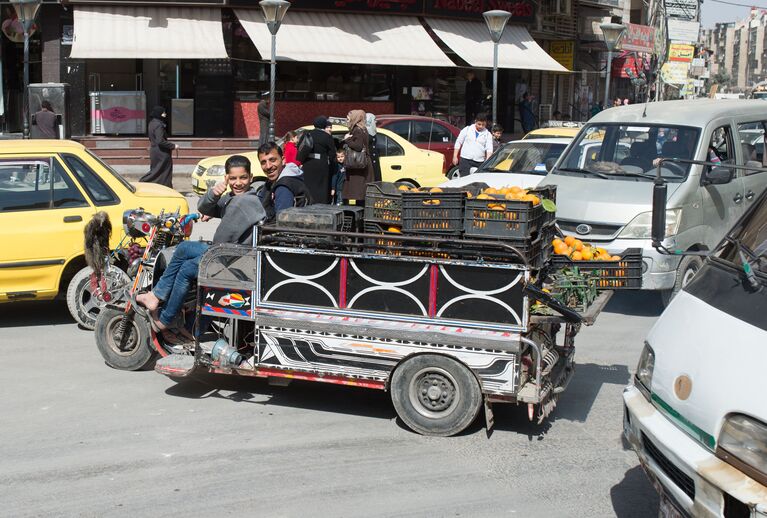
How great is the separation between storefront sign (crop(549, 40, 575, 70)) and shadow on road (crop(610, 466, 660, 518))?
107 ft

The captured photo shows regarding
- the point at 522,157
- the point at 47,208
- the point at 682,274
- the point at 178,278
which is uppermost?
the point at 522,157

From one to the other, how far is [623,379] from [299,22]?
18439 mm

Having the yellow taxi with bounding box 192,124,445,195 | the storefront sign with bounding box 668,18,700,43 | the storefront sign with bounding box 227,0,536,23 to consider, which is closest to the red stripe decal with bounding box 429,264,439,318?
the yellow taxi with bounding box 192,124,445,195

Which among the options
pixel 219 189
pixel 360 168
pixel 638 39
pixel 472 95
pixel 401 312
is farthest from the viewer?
pixel 638 39

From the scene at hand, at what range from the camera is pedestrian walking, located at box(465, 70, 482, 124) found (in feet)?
94.8

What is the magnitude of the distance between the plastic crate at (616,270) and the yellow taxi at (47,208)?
4.36 m

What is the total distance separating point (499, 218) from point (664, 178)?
176 inches

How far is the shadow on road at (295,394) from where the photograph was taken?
22.2 ft

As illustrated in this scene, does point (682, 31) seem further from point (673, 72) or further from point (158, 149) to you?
point (158, 149)

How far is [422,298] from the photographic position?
607 centimetres

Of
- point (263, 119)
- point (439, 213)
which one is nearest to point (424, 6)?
point (263, 119)

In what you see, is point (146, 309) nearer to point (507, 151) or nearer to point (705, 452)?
point (705, 452)

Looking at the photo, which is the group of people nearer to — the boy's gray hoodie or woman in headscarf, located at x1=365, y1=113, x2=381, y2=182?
the boy's gray hoodie

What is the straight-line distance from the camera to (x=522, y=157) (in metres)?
14.0
